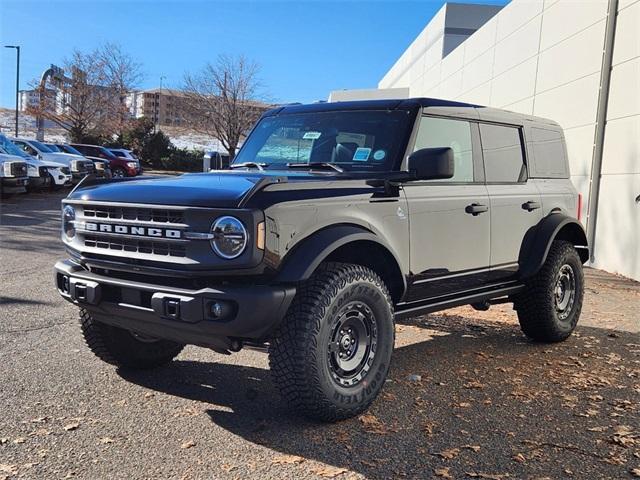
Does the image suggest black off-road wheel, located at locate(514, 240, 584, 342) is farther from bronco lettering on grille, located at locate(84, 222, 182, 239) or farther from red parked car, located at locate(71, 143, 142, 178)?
red parked car, located at locate(71, 143, 142, 178)

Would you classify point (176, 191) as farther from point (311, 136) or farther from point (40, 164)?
point (40, 164)

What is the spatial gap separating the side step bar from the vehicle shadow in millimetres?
549

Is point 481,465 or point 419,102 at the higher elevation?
point 419,102

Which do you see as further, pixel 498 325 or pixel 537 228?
pixel 498 325

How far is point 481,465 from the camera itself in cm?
322

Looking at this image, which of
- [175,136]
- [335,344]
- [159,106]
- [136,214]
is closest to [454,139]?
[335,344]

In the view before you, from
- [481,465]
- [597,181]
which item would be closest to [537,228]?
[481,465]

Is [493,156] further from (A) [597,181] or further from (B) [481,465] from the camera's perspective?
(A) [597,181]

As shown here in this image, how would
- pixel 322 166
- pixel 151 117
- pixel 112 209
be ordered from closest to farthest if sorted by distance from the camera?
pixel 112 209 < pixel 322 166 < pixel 151 117

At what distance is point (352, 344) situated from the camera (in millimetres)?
3791

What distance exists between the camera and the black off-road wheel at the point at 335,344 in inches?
133

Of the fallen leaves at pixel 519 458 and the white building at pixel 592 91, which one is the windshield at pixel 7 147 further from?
the fallen leaves at pixel 519 458

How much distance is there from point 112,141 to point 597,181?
39454 mm

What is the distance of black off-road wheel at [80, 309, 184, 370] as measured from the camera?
423cm
